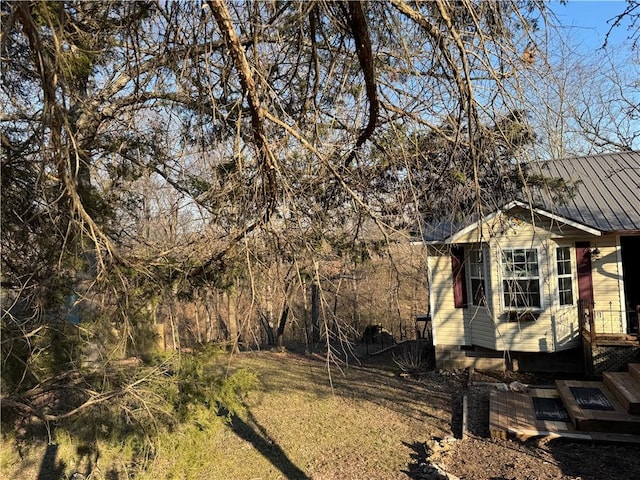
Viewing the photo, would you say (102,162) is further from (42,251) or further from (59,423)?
(59,423)

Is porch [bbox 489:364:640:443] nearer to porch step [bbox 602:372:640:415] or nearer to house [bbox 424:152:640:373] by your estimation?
porch step [bbox 602:372:640:415]

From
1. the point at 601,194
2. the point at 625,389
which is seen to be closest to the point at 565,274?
the point at 601,194

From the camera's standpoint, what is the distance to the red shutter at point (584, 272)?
10.3 meters

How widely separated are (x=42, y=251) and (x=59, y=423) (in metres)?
1.75

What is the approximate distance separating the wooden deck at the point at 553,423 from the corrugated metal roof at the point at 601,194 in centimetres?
317

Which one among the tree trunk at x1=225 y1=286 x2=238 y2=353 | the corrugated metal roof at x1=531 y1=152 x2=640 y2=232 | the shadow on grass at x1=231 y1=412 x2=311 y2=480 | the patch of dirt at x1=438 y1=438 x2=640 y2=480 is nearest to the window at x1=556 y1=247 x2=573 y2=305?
the corrugated metal roof at x1=531 y1=152 x2=640 y2=232

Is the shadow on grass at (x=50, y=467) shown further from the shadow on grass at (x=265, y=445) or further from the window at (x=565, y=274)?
the window at (x=565, y=274)

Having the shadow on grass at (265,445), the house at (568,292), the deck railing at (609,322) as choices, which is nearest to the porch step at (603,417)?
the house at (568,292)

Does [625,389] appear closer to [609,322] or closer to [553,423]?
[553,423]

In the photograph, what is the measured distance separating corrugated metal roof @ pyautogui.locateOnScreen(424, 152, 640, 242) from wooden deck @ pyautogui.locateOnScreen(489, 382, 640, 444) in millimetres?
3170

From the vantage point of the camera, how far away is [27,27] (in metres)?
2.00

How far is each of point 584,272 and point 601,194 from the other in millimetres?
2087

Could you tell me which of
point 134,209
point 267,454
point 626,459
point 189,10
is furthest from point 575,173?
point 189,10

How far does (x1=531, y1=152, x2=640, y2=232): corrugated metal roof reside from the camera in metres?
9.62
